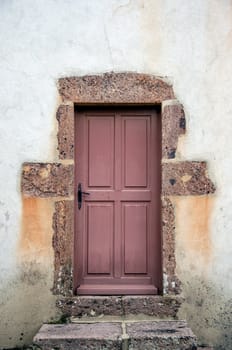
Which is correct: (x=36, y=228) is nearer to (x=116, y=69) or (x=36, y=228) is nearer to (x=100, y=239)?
(x=100, y=239)

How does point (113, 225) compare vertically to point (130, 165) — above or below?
below

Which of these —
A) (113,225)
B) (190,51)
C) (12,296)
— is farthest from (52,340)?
(190,51)

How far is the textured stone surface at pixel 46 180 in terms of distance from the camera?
12.8 feet

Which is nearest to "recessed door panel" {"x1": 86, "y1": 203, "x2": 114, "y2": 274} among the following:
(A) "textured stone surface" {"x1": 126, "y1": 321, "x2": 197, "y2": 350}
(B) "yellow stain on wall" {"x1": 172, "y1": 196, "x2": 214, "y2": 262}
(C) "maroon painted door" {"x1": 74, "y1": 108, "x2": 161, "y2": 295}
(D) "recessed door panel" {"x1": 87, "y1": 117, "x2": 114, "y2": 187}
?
A: (C) "maroon painted door" {"x1": 74, "y1": 108, "x2": 161, "y2": 295}

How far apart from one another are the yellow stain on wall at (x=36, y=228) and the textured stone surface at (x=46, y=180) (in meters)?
0.07

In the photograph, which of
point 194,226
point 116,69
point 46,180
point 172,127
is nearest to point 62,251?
point 46,180

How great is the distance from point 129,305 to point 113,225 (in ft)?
2.25

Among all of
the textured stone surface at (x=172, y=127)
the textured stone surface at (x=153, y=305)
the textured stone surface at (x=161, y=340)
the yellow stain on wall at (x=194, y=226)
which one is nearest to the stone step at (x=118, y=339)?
the textured stone surface at (x=161, y=340)

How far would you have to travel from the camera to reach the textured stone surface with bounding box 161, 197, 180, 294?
12.7ft

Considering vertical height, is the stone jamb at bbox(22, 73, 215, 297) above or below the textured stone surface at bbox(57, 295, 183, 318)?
above

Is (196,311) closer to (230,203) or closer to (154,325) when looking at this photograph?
(154,325)

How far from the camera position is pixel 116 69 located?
3959 millimetres

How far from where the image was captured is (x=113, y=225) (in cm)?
405

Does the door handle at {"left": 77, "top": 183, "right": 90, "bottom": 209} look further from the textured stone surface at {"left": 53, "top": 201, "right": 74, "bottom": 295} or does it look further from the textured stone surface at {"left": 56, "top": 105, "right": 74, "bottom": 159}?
the textured stone surface at {"left": 56, "top": 105, "right": 74, "bottom": 159}
